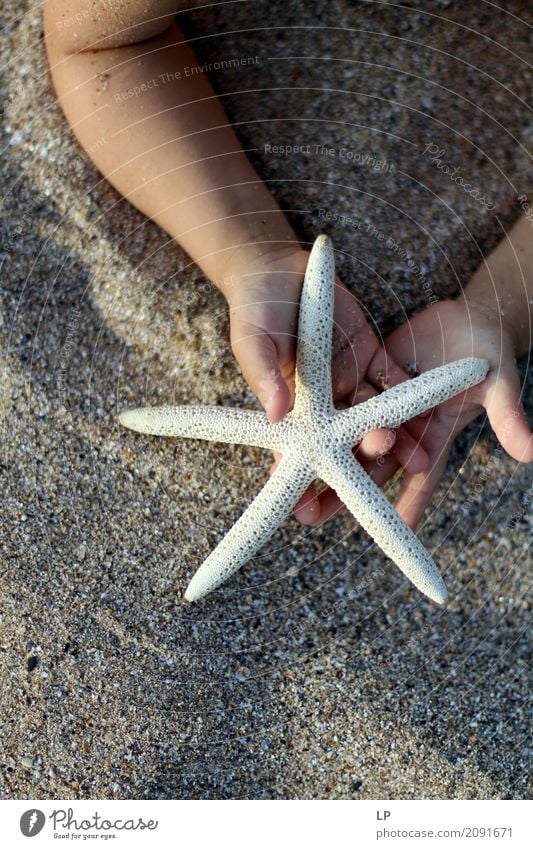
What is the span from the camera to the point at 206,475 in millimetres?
1824

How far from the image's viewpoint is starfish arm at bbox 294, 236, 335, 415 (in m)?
1.64

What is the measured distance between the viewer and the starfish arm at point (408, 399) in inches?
63.1

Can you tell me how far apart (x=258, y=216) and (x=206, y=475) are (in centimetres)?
58

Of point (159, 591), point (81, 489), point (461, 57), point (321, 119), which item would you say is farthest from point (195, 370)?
point (461, 57)

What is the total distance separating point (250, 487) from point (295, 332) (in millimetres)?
361

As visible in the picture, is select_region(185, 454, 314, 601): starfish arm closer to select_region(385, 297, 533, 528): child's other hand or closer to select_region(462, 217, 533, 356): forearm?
select_region(385, 297, 533, 528): child's other hand

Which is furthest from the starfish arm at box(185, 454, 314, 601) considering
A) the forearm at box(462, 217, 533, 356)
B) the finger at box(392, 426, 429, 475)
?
the forearm at box(462, 217, 533, 356)

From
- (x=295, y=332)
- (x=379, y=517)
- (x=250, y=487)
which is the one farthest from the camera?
(x=250, y=487)

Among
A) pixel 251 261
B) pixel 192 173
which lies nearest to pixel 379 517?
pixel 251 261

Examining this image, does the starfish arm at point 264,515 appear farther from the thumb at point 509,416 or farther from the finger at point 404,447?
the thumb at point 509,416

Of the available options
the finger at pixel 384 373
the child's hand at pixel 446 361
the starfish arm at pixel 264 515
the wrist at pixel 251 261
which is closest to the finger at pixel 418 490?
the child's hand at pixel 446 361

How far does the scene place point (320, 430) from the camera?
1633 mm

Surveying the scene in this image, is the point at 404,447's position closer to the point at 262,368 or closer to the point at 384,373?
the point at 384,373

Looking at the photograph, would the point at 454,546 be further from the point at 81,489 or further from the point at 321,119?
the point at 321,119
